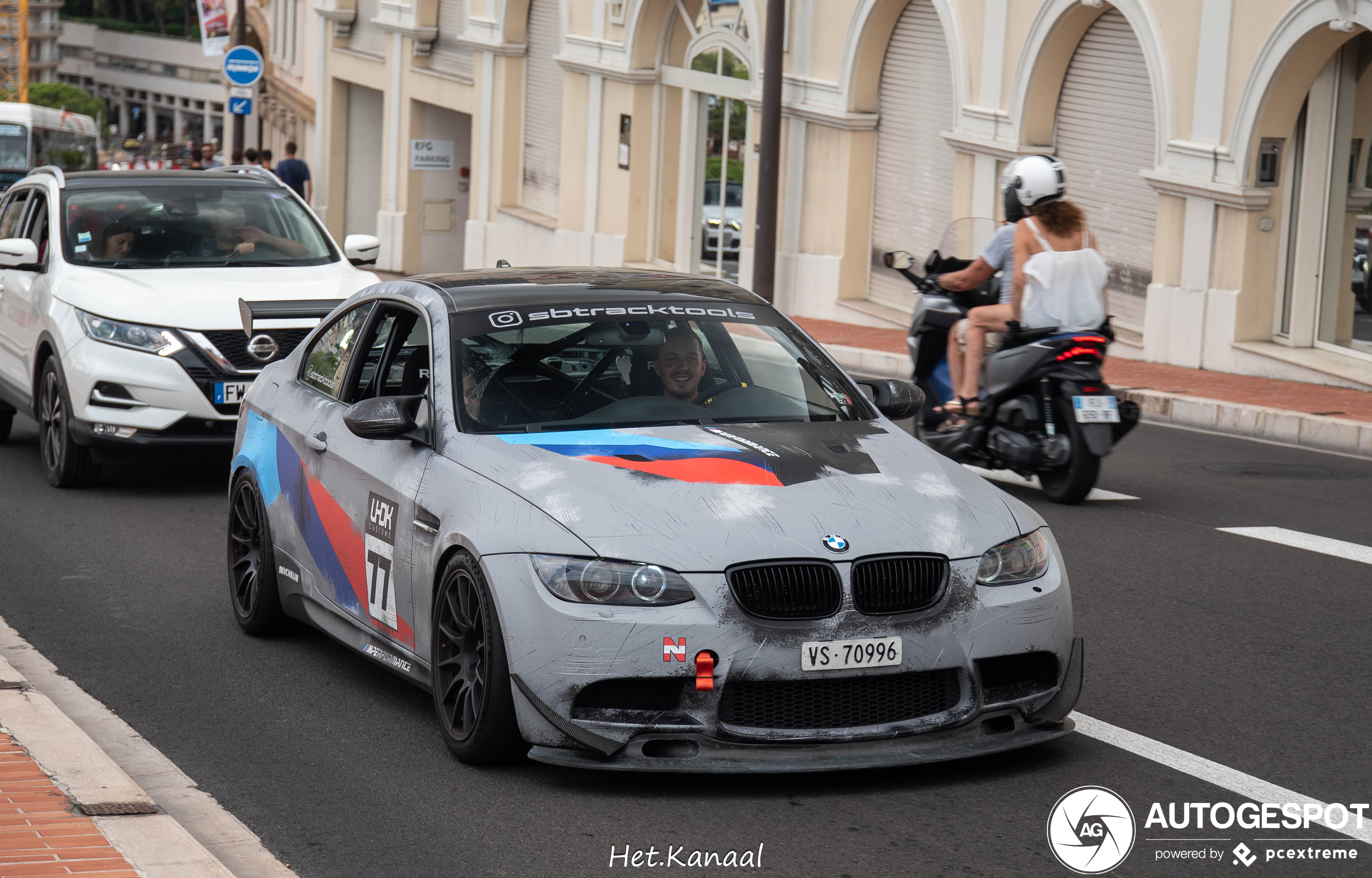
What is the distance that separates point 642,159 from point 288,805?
24.0 m

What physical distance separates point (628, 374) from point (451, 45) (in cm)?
3020

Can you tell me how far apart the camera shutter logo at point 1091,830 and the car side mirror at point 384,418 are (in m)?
2.44

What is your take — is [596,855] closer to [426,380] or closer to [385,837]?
[385,837]

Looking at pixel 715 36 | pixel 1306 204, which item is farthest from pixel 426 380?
pixel 715 36

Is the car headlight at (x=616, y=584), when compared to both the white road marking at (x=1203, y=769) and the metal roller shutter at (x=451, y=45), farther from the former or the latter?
the metal roller shutter at (x=451, y=45)

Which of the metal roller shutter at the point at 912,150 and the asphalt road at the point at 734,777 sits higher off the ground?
the metal roller shutter at the point at 912,150

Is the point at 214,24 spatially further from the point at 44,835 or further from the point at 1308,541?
the point at 44,835

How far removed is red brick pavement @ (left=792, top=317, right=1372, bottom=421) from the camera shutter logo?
964 centimetres

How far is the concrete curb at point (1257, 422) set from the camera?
1373cm

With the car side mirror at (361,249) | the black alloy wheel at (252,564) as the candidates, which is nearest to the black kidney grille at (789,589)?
the black alloy wheel at (252,564)

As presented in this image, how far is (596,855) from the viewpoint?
193 inches

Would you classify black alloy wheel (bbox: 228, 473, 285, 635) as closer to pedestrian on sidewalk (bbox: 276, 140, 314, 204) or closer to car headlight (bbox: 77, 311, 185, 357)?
car headlight (bbox: 77, 311, 185, 357)

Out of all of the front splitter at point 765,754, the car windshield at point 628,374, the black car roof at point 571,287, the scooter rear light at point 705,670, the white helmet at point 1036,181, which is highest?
the white helmet at point 1036,181

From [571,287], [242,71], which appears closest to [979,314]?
[571,287]
